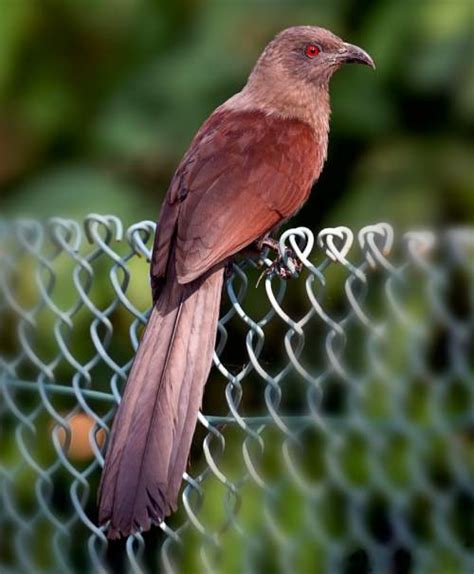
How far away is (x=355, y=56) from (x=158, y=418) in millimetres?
2113

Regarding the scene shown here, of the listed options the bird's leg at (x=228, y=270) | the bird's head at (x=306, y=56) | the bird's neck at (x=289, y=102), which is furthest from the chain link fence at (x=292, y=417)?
the bird's head at (x=306, y=56)

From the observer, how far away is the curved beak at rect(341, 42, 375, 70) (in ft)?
15.6

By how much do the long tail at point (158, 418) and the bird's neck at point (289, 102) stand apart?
1243 millimetres

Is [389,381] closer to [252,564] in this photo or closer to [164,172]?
[252,564]

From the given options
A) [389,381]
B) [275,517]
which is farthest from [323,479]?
[389,381]

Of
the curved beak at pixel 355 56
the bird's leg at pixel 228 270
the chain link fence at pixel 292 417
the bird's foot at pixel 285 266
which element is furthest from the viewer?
the curved beak at pixel 355 56

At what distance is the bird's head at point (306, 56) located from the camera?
4840 millimetres

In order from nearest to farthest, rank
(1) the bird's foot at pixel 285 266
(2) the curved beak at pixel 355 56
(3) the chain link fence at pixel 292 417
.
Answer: (3) the chain link fence at pixel 292 417 → (1) the bird's foot at pixel 285 266 → (2) the curved beak at pixel 355 56

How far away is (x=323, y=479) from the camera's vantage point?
147 inches

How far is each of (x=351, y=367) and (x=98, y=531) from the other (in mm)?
1074

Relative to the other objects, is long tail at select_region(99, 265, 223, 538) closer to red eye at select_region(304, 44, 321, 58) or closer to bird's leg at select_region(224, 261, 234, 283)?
bird's leg at select_region(224, 261, 234, 283)

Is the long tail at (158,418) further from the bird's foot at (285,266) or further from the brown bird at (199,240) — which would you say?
the bird's foot at (285,266)

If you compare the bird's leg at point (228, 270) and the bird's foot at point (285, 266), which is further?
the bird's leg at point (228, 270)

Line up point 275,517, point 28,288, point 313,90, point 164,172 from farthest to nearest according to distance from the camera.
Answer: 1. point 164,172
2. point 28,288
3. point 313,90
4. point 275,517
